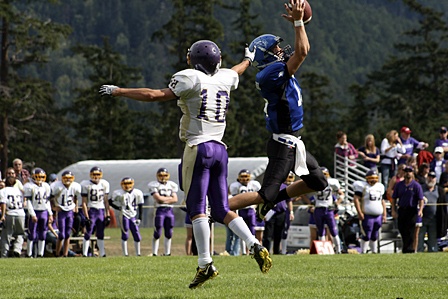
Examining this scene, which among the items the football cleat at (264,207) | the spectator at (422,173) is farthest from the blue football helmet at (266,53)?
the spectator at (422,173)

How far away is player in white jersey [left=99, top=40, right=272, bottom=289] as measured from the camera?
284 inches

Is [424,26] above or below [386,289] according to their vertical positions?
above

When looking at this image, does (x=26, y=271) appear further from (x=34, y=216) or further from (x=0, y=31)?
(x=0, y=31)

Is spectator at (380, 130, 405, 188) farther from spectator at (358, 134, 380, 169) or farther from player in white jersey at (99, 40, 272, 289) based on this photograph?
player in white jersey at (99, 40, 272, 289)

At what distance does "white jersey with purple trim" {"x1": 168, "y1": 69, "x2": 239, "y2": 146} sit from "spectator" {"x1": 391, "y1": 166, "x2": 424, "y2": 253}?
8741mm

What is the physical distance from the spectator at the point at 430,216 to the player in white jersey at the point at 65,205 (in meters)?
6.17

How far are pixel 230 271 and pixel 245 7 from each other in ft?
153

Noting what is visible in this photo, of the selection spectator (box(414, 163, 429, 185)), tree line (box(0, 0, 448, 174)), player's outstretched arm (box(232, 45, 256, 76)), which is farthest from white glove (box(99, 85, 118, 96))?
tree line (box(0, 0, 448, 174))

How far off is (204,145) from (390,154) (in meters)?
Result: 12.0

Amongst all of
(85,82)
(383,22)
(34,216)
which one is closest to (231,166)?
(34,216)

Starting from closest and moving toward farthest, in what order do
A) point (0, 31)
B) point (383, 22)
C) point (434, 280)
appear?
point (434, 280), point (0, 31), point (383, 22)

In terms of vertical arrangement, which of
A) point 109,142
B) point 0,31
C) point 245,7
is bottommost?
point 109,142

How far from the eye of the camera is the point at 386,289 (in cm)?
725

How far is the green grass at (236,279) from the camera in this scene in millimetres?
7008
